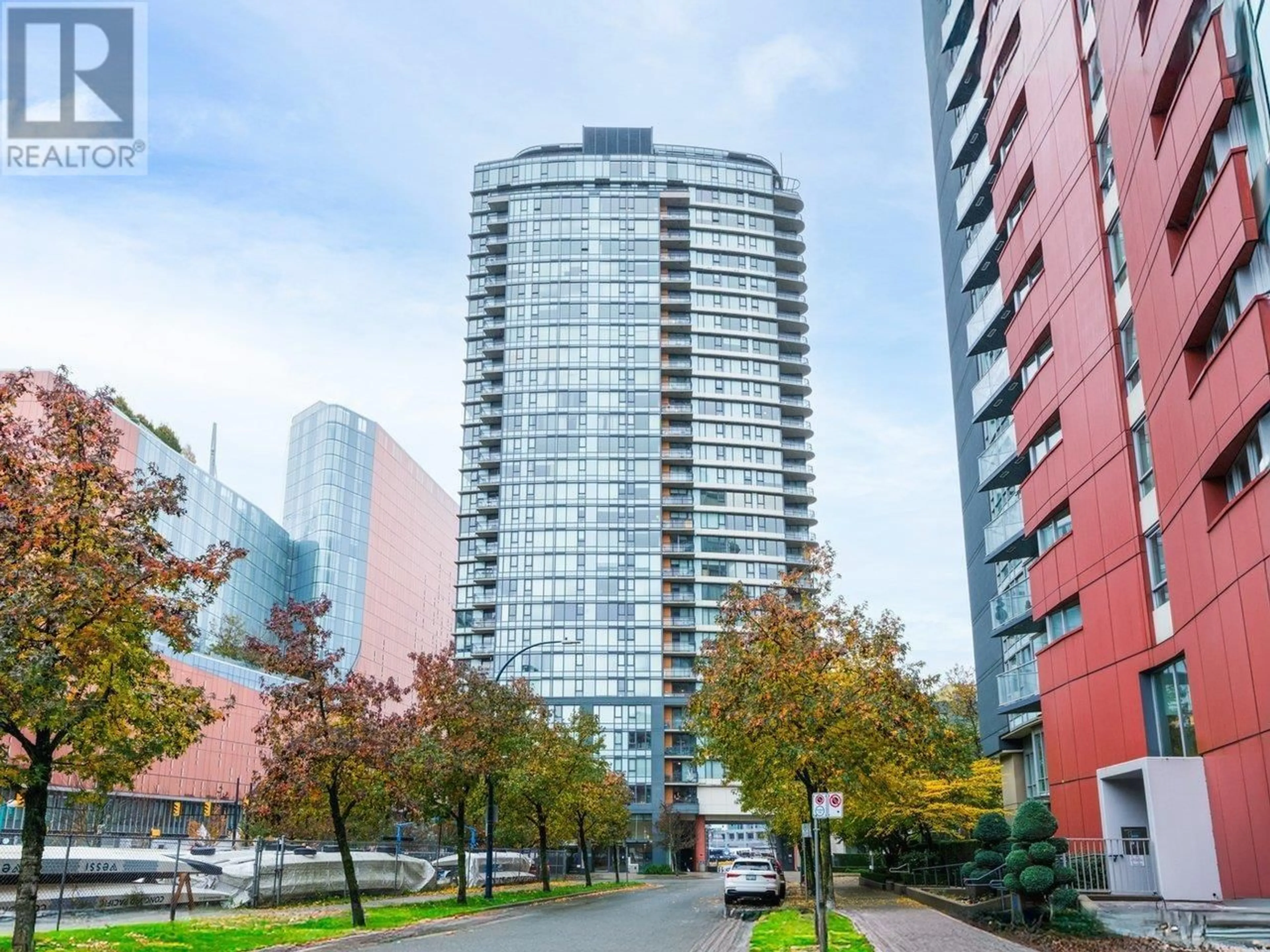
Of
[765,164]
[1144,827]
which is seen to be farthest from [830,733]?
[765,164]

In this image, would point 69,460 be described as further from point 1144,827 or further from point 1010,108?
point 1010,108

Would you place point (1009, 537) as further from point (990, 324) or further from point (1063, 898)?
point (1063, 898)

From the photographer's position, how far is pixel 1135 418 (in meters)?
27.5

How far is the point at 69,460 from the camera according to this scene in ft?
55.1

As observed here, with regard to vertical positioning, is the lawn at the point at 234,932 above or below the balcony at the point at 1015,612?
below

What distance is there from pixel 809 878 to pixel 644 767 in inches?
2728

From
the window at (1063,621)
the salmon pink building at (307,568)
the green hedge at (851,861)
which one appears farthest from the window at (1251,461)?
the salmon pink building at (307,568)

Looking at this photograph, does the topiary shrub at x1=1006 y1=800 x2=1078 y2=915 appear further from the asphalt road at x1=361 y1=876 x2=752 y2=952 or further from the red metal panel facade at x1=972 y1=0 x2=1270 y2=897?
the asphalt road at x1=361 y1=876 x2=752 y2=952

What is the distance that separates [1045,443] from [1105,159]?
31.2 ft

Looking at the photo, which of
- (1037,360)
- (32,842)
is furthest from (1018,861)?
(1037,360)

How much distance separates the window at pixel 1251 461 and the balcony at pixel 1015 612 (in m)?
15.3

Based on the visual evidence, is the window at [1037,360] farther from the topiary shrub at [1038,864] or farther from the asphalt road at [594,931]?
the asphalt road at [594,931]

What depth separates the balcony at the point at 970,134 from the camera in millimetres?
45156

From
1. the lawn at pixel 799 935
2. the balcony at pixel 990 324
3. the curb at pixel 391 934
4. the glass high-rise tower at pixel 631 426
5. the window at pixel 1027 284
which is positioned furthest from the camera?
the glass high-rise tower at pixel 631 426
